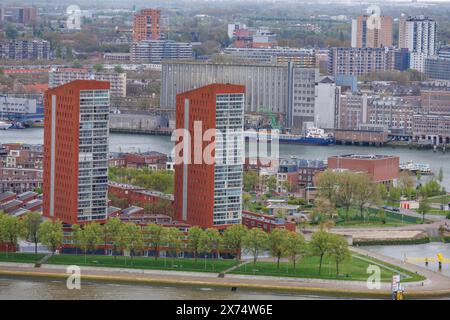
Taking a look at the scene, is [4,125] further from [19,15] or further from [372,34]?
[19,15]

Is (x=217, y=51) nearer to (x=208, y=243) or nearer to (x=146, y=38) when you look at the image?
(x=146, y=38)

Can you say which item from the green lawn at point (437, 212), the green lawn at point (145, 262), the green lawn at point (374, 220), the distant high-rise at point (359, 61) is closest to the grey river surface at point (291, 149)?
the green lawn at point (437, 212)

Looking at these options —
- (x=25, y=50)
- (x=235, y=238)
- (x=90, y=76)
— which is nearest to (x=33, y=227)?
(x=235, y=238)

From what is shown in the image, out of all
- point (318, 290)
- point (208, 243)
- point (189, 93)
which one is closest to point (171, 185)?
point (189, 93)

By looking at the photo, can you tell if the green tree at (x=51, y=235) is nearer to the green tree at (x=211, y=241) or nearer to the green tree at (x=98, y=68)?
the green tree at (x=211, y=241)

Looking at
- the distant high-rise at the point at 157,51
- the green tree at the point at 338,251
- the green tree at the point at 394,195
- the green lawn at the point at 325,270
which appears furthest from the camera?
the distant high-rise at the point at 157,51

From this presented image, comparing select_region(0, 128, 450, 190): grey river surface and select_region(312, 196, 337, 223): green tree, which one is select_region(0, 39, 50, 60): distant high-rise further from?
select_region(312, 196, 337, 223): green tree
